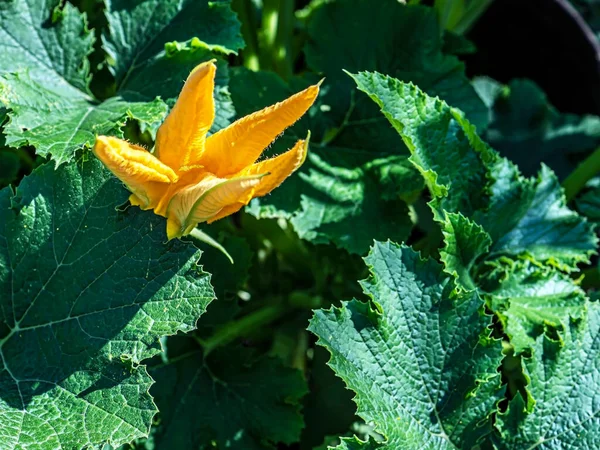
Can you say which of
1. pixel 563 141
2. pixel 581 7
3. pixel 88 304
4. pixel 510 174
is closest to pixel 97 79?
pixel 88 304

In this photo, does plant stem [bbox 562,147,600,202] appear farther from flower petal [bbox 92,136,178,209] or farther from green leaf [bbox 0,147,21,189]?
green leaf [bbox 0,147,21,189]

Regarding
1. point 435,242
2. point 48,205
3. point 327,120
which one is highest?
point 48,205

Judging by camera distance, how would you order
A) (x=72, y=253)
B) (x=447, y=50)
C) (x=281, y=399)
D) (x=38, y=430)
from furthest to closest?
(x=447, y=50) → (x=281, y=399) → (x=72, y=253) → (x=38, y=430)

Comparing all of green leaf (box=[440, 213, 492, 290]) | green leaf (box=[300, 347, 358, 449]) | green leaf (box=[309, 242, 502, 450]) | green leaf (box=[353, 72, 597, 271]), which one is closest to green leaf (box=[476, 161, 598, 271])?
green leaf (box=[353, 72, 597, 271])

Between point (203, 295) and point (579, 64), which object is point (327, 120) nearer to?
point (203, 295)

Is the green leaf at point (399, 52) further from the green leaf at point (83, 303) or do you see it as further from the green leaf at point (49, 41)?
the green leaf at point (83, 303)

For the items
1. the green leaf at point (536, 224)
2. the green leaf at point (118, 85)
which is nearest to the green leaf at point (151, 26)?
the green leaf at point (118, 85)

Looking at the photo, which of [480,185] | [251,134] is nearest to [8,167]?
[251,134]
